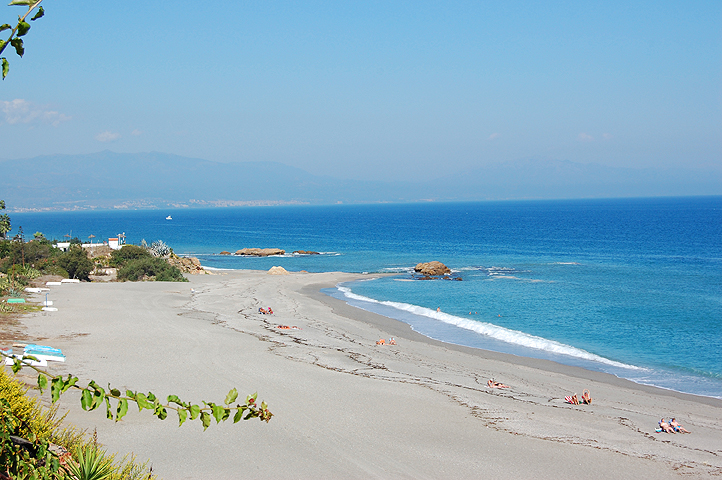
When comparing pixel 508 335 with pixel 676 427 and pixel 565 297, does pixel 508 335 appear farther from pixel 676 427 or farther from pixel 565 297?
pixel 676 427

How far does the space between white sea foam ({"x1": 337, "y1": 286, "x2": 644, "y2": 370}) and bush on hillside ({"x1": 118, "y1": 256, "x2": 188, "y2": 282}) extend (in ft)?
56.7

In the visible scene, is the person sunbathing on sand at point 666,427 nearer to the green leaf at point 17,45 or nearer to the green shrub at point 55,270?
the green leaf at point 17,45

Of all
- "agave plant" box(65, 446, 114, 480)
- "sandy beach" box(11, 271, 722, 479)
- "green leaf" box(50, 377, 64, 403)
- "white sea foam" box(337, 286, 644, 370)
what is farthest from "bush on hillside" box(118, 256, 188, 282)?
"green leaf" box(50, 377, 64, 403)

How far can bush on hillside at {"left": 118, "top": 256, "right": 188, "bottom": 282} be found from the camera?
125ft

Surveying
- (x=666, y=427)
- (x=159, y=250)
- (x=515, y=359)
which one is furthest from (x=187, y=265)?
(x=666, y=427)

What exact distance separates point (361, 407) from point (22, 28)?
11.0 m

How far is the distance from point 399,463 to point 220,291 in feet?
86.3

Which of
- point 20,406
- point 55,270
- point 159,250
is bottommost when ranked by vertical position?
point 55,270

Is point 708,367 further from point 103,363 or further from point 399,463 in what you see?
point 103,363

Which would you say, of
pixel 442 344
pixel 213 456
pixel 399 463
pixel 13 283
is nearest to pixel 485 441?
pixel 399 463

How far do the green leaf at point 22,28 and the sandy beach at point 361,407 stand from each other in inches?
301

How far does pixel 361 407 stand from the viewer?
12.2 m

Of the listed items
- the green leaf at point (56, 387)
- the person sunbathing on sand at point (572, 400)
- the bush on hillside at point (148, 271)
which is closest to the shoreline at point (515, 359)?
the person sunbathing on sand at point (572, 400)

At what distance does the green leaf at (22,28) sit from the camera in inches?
93.1
